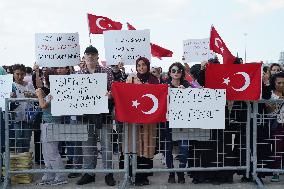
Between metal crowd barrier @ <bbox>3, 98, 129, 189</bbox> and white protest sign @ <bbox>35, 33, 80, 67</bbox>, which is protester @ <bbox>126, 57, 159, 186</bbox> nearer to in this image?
metal crowd barrier @ <bbox>3, 98, 129, 189</bbox>

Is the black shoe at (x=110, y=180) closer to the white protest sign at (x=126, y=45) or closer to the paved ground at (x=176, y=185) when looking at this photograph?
the paved ground at (x=176, y=185)

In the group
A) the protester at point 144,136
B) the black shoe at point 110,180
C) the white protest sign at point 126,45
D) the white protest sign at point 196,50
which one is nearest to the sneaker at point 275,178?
the protester at point 144,136

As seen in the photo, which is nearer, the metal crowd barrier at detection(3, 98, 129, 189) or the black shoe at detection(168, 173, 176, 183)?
the metal crowd barrier at detection(3, 98, 129, 189)

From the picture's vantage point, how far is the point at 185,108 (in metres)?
7.23

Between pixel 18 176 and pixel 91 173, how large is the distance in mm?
1206

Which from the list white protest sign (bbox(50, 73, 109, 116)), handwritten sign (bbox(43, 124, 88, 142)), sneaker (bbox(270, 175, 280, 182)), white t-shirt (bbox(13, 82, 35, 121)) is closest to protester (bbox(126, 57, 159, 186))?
white protest sign (bbox(50, 73, 109, 116))

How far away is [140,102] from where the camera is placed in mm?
7141

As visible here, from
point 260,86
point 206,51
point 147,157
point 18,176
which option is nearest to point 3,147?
point 18,176

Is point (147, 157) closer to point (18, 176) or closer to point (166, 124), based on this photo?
point (166, 124)

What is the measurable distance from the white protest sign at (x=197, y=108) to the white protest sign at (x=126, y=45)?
116 centimetres

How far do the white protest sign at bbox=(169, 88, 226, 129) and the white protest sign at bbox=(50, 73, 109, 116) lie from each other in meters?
1.11

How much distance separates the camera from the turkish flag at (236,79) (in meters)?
7.16

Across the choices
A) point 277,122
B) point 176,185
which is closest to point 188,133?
point 176,185

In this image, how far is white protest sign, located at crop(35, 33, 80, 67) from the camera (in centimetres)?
782
